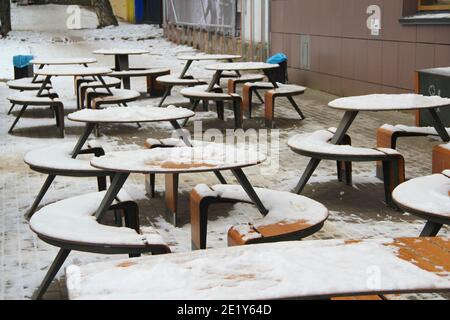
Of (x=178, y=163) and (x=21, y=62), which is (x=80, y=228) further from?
(x=21, y=62)

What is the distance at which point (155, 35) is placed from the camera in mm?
28281

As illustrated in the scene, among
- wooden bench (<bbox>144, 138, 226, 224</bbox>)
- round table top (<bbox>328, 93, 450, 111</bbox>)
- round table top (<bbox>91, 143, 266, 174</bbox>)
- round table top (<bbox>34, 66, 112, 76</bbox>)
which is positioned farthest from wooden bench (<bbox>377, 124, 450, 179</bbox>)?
round table top (<bbox>34, 66, 112, 76</bbox>)

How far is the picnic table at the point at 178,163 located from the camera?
4.34m

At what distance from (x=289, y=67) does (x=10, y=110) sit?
6.25 meters

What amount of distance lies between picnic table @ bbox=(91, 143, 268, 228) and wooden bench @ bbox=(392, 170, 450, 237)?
0.83 meters

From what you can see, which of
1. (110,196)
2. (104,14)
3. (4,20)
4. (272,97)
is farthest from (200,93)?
(104,14)

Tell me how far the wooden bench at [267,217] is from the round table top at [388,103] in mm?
1804

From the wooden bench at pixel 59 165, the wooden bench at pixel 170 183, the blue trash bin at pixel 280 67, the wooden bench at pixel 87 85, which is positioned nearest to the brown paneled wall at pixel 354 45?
the blue trash bin at pixel 280 67

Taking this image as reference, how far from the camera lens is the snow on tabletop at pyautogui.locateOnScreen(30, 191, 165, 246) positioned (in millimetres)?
3980

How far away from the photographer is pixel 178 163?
452 cm

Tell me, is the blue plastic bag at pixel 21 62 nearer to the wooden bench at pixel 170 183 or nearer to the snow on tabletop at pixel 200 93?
the snow on tabletop at pixel 200 93

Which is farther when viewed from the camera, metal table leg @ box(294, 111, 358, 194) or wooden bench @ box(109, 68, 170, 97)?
wooden bench @ box(109, 68, 170, 97)

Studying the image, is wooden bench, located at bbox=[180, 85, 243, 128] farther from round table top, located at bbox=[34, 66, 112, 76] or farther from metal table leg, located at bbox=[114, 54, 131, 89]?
metal table leg, located at bbox=[114, 54, 131, 89]
